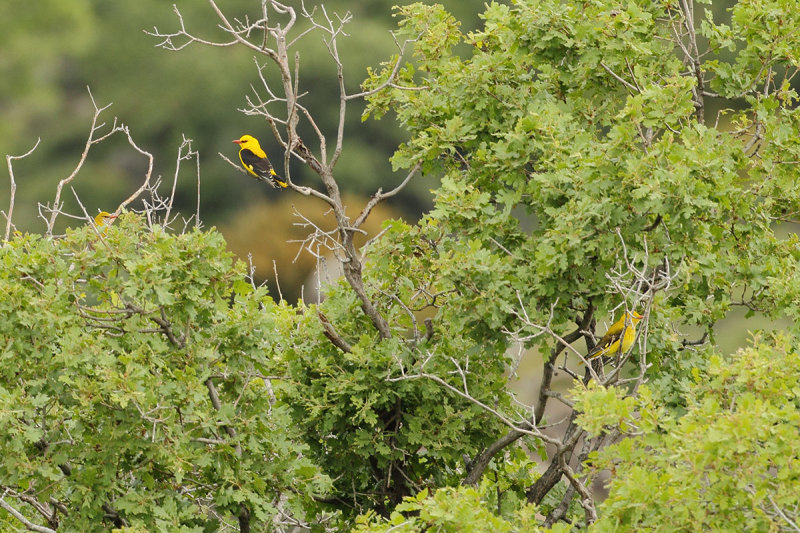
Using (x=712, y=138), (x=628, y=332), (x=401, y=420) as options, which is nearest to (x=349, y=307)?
(x=401, y=420)

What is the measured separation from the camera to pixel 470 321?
6.09m

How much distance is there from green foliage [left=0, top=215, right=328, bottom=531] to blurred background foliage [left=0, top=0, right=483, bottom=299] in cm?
2382

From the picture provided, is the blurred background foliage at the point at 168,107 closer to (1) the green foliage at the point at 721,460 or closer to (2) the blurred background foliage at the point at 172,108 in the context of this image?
(2) the blurred background foliage at the point at 172,108

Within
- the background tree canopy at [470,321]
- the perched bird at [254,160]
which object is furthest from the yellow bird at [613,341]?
the perched bird at [254,160]

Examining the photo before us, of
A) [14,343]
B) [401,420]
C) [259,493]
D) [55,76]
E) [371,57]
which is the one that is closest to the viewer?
[14,343]

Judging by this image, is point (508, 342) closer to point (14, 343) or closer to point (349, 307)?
point (349, 307)

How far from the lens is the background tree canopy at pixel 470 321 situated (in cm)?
493

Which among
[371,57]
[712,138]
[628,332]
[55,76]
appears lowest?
[55,76]

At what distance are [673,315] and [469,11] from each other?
2920 centimetres

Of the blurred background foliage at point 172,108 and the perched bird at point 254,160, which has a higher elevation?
the perched bird at point 254,160

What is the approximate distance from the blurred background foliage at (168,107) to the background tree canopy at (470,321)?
75.5 ft

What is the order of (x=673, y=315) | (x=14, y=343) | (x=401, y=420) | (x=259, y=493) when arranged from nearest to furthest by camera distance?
(x=14, y=343), (x=259, y=493), (x=673, y=315), (x=401, y=420)

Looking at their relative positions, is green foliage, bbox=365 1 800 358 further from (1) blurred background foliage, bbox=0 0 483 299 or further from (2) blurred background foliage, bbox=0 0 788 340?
(1) blurred background foliage, bbox=0 0 483 299

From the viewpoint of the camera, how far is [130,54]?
1427 inches
